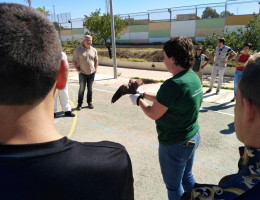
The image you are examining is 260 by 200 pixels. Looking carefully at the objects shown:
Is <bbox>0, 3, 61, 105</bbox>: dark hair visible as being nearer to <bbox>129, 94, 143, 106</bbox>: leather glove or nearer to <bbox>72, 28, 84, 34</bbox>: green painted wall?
<bbox>129, 94, 143, 106</bbox>: leather glove

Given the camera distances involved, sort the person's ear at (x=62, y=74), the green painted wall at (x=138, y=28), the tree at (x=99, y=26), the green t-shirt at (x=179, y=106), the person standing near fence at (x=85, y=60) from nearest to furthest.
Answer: the person's ear at (x=62, y=74), the green t-shirt at (x=179, y=106), the person standing near fence at (x=85, y=60), the tree at (x=99, y=26), the green painted wall at (x=138, y=28)

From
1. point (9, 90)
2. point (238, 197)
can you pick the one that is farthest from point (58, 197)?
point (238, 197)

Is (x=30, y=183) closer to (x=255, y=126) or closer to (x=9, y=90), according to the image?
(x=9, y=90)

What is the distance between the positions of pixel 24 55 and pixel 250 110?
3.11 ft

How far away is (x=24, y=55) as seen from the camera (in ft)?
2.67

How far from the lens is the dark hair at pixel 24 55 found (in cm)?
80

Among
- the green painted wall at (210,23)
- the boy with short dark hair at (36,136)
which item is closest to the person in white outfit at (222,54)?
the boy with short dark hair at (36,136)

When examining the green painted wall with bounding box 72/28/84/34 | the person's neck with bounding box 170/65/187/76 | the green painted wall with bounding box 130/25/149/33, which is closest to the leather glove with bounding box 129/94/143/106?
the person's neck with bounding box 170/65/187/76

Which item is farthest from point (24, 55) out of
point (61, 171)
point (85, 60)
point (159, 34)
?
point (159, 34)

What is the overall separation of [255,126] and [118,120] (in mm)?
5130

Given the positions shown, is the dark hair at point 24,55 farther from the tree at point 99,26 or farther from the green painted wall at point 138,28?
the green painted wall at point 138,28

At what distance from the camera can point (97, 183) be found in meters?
0.91

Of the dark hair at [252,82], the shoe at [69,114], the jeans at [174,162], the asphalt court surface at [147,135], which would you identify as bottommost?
the asphalt court surface at [147,135]

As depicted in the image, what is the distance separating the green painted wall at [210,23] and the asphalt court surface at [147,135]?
72.0ft
